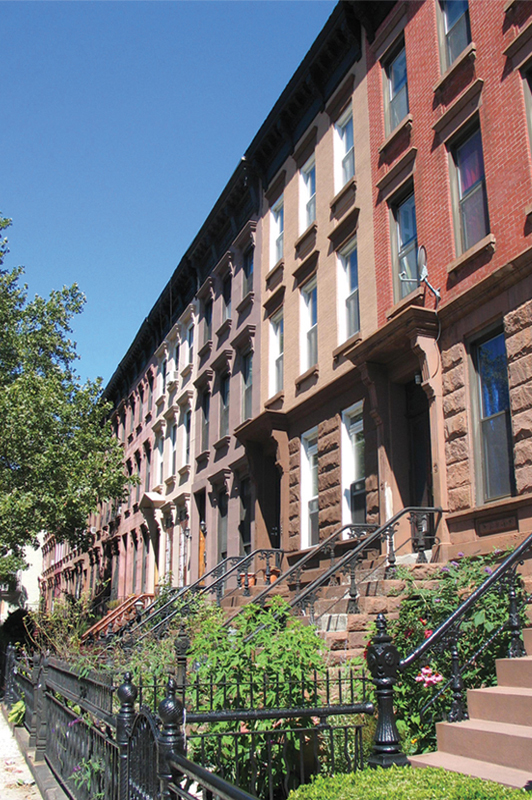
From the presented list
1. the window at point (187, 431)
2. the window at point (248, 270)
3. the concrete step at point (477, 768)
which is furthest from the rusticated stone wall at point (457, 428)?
the window at point (187, 431)

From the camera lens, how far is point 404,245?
13.4m

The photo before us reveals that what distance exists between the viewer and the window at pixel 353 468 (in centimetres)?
1357

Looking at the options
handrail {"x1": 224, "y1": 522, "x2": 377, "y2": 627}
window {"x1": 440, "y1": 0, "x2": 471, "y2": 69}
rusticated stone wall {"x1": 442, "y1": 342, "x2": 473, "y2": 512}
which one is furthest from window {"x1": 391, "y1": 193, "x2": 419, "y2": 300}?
handrail {"x1": 224, "y1": 522, "x2": 377, "y2": 627}

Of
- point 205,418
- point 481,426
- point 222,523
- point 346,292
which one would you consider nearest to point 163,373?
point 205,418

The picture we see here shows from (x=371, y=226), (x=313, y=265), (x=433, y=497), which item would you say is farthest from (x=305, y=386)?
(x=433, y=497)

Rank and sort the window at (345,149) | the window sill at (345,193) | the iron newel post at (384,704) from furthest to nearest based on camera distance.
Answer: the window at (345,149), the window sill at (345,193), the iron newel post at (384,704)

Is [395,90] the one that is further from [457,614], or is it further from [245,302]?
[457,614]

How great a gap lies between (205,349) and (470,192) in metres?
13.5

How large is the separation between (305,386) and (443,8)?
308 inches

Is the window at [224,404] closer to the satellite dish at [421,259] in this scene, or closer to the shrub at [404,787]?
the satellite dish at [421,259]

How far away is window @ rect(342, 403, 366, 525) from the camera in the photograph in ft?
44.5

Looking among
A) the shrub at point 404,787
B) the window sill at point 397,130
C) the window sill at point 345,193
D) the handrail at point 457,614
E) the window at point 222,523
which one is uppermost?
the window sill at point 397,130

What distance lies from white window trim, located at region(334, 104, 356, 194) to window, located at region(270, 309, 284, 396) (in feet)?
12.0

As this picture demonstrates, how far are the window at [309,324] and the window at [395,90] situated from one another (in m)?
3.96
